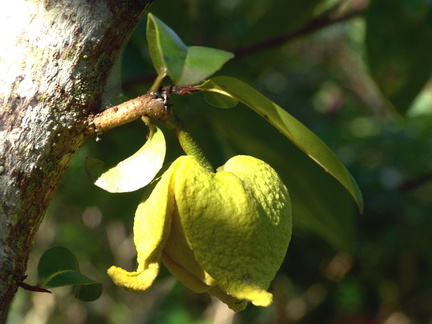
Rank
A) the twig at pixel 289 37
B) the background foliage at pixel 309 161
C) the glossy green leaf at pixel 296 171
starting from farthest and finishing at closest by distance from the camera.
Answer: the twig at pixel 289 37
the background foliage at pixel 309 161
the glossy green leaf at pixel 296 171

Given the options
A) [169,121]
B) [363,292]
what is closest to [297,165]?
[169,121]

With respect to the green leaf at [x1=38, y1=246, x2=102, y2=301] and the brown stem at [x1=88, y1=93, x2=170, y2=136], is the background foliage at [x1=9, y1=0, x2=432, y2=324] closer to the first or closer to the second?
the brown stem at [x1=88, y1=93, x2=170, y2=136]

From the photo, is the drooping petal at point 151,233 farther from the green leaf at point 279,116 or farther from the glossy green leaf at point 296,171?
the glossy green leaf at point 296,171

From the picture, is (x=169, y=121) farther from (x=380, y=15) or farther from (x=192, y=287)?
(x=380, y=15)

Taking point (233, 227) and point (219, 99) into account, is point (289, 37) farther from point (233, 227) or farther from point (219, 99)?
point (233, 227)

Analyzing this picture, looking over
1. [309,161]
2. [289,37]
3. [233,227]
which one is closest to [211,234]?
[233,227]

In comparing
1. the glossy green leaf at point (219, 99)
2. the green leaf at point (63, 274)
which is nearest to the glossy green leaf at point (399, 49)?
the glossy green leaf at point (219, 99)
